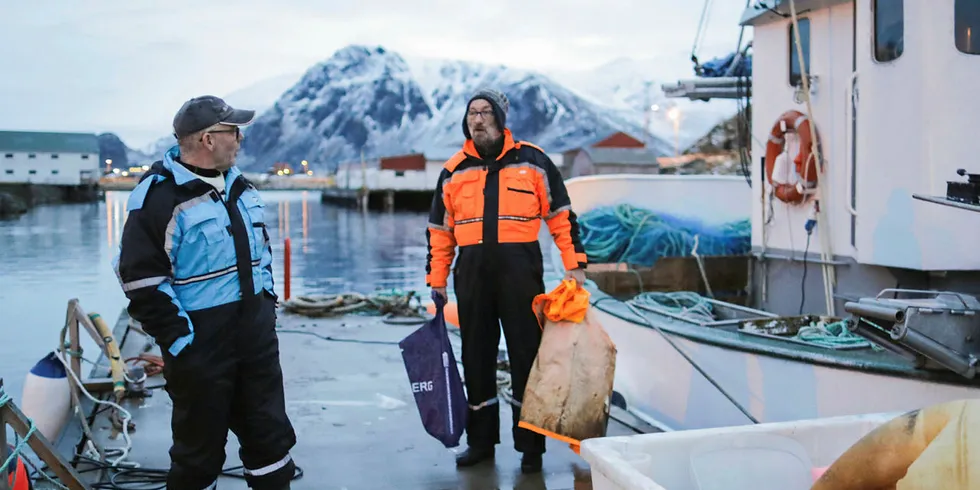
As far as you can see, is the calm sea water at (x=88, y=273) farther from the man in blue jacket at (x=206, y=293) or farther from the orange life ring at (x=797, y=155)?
the orange life ring at (x=797, y=155)

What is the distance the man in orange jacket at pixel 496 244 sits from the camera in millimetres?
4180

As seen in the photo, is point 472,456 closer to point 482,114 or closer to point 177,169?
point 482,114

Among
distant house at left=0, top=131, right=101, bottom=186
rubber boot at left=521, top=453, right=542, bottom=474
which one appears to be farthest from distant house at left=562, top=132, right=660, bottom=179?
distant house at left=0, top=131, right=101, bottom=186

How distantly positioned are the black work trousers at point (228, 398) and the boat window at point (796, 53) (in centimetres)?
405

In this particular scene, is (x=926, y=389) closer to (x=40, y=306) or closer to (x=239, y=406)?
(x=239, y=406)

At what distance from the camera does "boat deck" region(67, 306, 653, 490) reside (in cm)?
419

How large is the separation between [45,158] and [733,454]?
123 m

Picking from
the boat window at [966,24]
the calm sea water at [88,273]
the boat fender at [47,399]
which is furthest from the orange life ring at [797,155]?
the calm sea water at [88,273]

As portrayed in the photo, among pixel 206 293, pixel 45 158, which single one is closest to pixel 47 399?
pixel 206 293

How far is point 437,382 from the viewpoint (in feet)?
14.5

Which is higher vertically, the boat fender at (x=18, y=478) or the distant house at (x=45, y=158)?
the distant house at (x=45, y=158)

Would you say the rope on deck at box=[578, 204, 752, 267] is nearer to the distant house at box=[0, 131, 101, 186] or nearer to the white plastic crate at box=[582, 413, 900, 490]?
the white plastic crate at box=[582, 413, 900, 490]

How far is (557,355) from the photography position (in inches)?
160

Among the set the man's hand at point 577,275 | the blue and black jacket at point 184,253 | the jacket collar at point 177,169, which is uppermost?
the jacket collar at point 177,169
